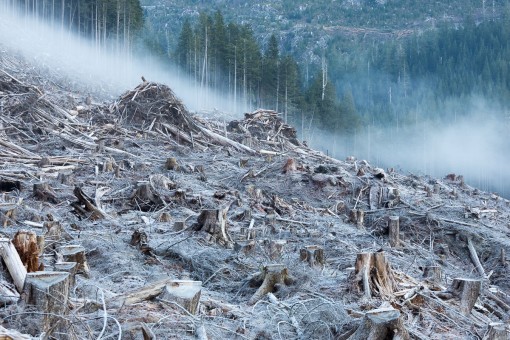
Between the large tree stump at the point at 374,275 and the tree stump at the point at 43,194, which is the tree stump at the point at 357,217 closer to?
the large tree stump at the point at 374,275

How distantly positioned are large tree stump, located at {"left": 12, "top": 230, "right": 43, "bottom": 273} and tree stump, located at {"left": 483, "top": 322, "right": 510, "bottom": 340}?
383 centimetres

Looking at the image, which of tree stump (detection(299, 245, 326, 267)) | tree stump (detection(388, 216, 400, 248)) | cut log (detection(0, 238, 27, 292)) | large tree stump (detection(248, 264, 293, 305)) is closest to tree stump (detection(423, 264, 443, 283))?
tree stump (detection(299, 245, 326, 267))

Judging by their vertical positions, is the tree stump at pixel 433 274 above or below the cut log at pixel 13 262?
below

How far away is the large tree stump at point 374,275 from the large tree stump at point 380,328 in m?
1.28

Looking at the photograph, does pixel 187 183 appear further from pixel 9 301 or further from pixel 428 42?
pixel 428 42

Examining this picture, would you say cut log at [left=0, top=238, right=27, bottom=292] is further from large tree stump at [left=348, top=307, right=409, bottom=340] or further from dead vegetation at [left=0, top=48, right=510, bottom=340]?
large tree stump at [left=348, top=307, right=409, bottom=340]

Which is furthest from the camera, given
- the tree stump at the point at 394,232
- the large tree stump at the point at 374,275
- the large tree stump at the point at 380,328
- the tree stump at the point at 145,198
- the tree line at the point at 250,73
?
the tree line at the point at 250,73

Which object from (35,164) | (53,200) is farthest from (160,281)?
(35,164)

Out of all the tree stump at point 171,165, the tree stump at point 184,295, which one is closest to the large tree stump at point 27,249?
the tree stump at point 184,295

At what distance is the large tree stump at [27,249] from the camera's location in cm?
427

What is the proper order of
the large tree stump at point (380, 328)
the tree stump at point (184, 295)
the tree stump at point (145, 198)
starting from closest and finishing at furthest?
the large tree stump at point (380, 328) < the tree stump at point (184, 295) < the tree stump at point (145, 198)

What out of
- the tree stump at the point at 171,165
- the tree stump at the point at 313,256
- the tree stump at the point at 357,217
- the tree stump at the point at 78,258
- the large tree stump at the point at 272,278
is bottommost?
the tree stump at the point at 357,217

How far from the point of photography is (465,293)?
16.9ft

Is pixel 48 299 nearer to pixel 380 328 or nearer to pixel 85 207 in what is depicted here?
pixel 380 328
